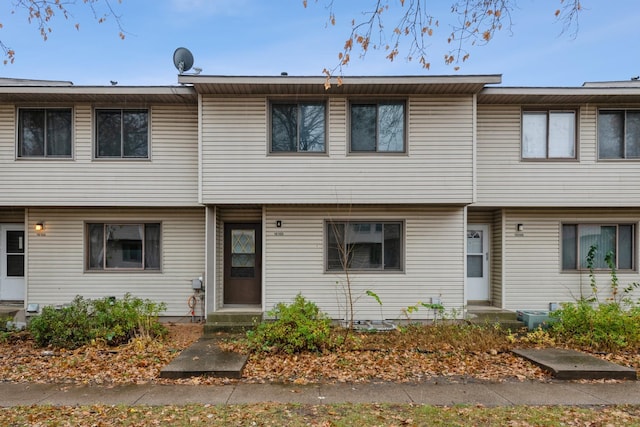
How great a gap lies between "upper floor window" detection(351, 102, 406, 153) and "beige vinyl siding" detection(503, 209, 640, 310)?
355 centimetres

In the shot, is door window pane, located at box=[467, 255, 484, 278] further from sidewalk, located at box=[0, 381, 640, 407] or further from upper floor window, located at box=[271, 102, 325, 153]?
upper floor window, located at box=[271, 102, 325, 153]

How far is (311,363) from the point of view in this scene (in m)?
6.61

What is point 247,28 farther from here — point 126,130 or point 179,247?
point 179,247

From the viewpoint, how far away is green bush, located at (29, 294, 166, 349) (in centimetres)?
759

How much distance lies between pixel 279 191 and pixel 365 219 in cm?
213

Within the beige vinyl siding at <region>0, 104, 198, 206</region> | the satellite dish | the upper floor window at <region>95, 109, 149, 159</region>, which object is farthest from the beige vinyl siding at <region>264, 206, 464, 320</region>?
the satellite dish

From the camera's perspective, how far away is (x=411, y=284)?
30.4ft

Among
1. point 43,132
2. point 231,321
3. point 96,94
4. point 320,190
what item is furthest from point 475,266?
point 43,132

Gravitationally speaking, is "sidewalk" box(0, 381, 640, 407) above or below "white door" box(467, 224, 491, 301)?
below

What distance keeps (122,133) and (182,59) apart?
2627 mm

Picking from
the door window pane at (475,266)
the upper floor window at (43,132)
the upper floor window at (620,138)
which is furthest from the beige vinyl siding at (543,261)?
the upper floor window at (43,132)

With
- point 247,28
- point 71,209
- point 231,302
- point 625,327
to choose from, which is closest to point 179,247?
point 231,302

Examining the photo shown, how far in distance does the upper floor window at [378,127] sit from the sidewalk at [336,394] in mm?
5156

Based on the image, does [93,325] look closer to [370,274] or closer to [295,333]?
[295,333]
